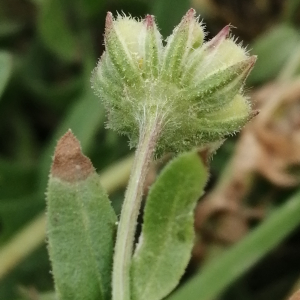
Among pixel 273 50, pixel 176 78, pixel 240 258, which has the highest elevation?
pixel 273 50

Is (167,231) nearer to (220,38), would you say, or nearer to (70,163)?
(70,163)

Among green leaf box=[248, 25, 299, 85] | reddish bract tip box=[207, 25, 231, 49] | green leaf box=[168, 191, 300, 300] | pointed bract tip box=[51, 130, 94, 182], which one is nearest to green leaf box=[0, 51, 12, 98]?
pointed bract tip box=[51, 130, 94, 182]

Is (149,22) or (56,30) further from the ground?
(56,30)

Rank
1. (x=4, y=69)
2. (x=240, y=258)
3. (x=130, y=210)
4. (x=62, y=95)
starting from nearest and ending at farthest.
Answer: (x=130, y=210)
(x=4, y=69)
(x=240, y=258)
(x=62, y=95)

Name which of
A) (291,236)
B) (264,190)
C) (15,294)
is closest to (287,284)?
(291,236)

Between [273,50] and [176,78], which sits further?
[273,50]

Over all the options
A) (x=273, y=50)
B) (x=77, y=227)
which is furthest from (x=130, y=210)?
(x=273, y=50)
